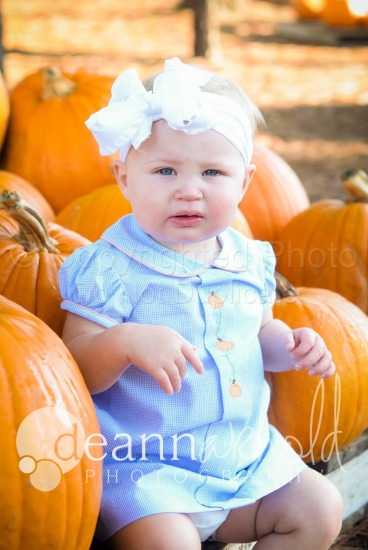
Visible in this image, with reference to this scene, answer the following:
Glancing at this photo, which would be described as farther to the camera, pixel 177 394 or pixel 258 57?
pixel 258 57

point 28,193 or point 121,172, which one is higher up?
point 121,172

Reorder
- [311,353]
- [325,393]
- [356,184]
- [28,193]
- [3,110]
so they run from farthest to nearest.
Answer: [3,110], [356,184], [28,193], [325,393], [311,353]

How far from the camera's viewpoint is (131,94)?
1.74m

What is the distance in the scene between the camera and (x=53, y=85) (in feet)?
10.4

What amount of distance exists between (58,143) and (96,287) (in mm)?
1463

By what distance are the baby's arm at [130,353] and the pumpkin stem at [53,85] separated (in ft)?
5.44

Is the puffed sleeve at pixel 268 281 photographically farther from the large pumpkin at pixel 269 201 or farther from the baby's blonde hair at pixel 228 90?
the large pumpkin at pixel 269 201

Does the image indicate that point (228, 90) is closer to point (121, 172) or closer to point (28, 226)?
point (121, 172)

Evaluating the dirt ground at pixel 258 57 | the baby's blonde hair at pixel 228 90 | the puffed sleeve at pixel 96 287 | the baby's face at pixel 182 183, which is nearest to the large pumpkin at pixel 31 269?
the puffed sleeve at pixel 96 287

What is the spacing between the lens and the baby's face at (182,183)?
1730 millimetres

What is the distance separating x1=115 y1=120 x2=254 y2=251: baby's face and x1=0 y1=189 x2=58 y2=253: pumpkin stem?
0.98 feet

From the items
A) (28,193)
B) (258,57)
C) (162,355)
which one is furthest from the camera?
(258,57)

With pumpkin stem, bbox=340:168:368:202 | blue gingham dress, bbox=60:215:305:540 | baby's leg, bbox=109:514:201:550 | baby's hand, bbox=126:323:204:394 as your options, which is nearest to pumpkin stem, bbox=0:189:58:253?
blue gingham dress, bbox=60:215:305:540

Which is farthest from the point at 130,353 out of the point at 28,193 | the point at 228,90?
the point at 28,193
